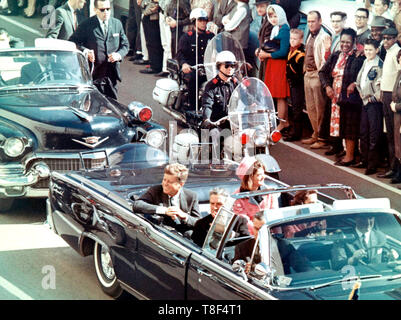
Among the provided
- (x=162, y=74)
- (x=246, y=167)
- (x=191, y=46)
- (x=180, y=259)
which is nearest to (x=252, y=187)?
(x=246, y=167)

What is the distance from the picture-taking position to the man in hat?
36.9ft

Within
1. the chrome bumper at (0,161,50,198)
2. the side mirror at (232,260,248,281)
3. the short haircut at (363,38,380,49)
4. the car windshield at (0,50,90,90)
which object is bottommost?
the chrome bumper at (0,161,50,198)

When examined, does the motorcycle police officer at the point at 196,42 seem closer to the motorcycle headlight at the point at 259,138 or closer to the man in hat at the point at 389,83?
the man in hat at the point at 389,83

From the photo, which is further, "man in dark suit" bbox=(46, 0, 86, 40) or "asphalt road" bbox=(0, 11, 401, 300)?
"man in dark suit" bbox=(46, 0, 86, 40)

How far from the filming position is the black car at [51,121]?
9.62 m

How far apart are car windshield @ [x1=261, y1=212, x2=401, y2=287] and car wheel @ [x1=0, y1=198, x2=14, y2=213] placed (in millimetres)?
4593

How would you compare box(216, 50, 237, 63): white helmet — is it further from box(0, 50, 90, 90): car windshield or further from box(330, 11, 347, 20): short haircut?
box(330, 11, 347, 20): short haircut

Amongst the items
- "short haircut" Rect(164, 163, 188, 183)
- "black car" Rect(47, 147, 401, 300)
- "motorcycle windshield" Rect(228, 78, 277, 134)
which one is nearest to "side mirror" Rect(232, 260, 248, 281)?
"black car" Rect(47, 147, 401, 300)

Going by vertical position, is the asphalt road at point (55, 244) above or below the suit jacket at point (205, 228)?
below

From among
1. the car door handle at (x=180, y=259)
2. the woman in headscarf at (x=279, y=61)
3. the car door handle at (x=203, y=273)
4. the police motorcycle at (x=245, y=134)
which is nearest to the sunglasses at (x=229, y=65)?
the police motorcycle at (x=245, y=134)

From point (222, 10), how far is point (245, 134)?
521 centimetres

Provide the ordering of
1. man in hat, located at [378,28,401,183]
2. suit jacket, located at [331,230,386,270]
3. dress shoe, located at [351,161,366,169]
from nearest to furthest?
1. suit jacket, located at [331,230,386,270]
2. man in hat, located at [378,28,401,183]
3. dress shoe, located at [351,161,366,169]

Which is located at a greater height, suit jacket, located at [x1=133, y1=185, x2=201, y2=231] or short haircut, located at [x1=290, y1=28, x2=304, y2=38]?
short haircut, located at [x1=290, y1=28, x2=304, y2=38]

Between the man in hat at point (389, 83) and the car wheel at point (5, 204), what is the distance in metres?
4.62
